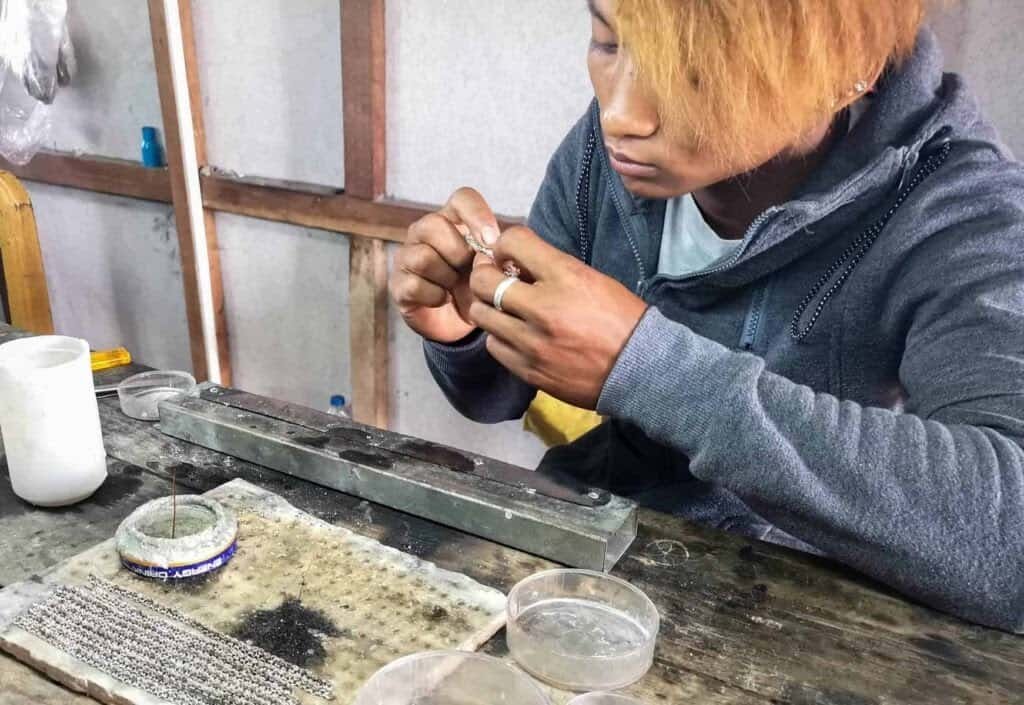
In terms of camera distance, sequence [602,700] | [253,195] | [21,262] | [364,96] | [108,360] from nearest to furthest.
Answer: [602,700] → [108,360] → [21,262] → [364,96] → [253,195]

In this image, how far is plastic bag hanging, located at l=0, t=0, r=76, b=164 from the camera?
1883 mm

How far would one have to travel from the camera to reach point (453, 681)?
1.97ft

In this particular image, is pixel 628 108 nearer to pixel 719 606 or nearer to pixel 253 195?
pixel 719 606

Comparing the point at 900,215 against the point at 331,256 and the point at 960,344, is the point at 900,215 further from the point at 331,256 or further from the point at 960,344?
the point at 331,256

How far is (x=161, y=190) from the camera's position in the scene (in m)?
Answer: 2.23

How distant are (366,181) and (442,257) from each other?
1.05 meters

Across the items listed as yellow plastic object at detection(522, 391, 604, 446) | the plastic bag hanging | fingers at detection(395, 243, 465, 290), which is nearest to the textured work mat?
fingers at detection(395, 243, 465, 290)

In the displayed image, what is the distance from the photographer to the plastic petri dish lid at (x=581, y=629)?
2.00 feet

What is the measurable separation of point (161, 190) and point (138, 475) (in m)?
1.58

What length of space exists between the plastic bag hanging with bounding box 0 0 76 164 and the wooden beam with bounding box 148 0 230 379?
252 millimetres

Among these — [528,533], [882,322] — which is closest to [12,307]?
[528,533]

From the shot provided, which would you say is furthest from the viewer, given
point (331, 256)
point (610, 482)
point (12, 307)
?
point (331, 256)

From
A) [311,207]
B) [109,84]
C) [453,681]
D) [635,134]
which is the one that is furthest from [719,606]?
[109,84]

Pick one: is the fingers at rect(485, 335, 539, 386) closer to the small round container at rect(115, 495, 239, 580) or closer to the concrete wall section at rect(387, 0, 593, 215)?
the small round container at rect(115, 495, 239, 580)
